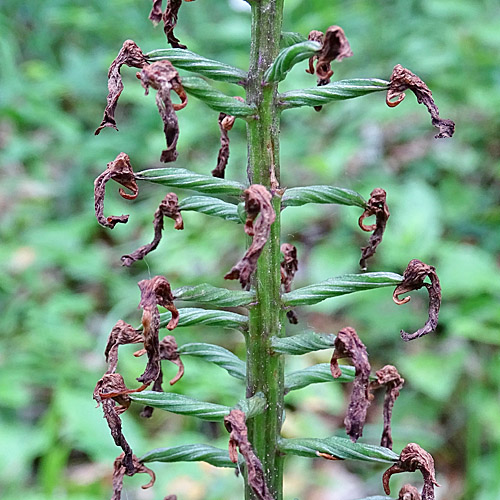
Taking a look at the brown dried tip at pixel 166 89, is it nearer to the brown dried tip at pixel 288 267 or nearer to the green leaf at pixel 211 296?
the green leaf at pixel 211 296

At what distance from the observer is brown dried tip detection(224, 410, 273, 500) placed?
1.14 meters

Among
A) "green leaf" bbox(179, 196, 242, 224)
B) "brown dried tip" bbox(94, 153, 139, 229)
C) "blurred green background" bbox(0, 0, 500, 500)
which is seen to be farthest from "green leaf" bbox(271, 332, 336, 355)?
"blurred green background" bbox(0, 0, 500, 500)

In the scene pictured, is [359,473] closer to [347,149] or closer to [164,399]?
[347,149]

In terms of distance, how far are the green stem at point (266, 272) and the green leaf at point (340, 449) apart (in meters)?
0.04

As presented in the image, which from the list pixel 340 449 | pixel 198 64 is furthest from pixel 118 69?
pixel 340 449

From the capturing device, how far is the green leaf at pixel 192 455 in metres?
1.39

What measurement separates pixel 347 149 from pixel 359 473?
214 cm

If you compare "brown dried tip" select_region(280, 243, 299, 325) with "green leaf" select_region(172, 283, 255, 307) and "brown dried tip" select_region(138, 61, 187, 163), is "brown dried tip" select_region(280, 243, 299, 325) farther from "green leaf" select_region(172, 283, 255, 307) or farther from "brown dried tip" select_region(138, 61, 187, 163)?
"brown dried tip" select_region(138, 61, 187, 163)

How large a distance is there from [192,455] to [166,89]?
765mm

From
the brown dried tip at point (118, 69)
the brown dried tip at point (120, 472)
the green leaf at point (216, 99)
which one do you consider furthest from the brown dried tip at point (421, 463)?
the brown dried tip at point (118, 69)

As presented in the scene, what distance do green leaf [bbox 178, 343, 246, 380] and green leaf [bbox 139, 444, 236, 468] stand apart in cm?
17

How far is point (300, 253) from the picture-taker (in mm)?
5367

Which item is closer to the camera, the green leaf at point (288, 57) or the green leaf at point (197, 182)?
the green leaf at point (288, 57)

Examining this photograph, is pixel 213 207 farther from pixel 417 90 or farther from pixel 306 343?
pixel 417 90
